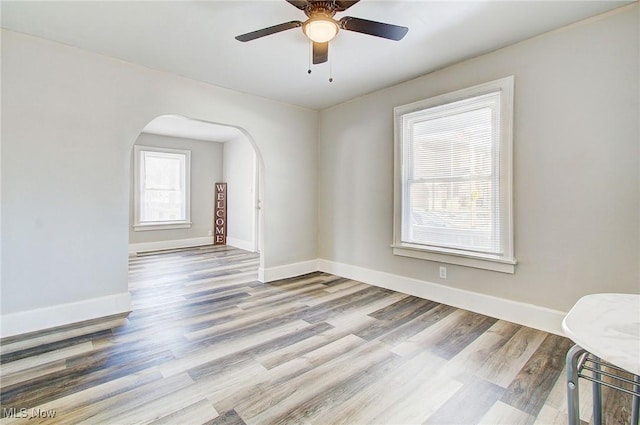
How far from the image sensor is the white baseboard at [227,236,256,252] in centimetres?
643

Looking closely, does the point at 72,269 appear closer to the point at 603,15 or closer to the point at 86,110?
the point at 86,110

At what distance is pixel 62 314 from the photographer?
107 inches

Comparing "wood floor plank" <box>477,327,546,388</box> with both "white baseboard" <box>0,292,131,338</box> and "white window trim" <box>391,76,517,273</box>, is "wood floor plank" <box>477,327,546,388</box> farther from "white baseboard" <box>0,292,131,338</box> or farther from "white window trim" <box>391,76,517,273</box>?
"white baseboard" <box>0,292,131,338</box>

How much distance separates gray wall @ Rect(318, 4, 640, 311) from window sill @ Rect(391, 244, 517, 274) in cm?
8

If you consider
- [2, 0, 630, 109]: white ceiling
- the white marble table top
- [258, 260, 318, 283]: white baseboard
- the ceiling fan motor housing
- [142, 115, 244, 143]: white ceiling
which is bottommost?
[258, 260, 318, 283]: white baseboard

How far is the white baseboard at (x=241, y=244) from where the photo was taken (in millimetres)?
6426

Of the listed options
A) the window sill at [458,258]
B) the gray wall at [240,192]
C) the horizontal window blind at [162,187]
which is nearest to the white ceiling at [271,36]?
the window sill at [458,258]

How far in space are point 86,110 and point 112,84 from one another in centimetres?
36

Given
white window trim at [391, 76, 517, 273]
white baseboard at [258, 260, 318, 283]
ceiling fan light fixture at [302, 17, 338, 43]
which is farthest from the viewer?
white baseboard at [258, 260, 318, 283]

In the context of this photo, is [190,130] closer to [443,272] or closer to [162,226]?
[162,226]

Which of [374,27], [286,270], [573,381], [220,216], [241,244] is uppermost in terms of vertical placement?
[374,27]

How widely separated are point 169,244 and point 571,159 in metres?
6.96

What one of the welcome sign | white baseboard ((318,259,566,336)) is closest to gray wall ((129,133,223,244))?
the welcome sign

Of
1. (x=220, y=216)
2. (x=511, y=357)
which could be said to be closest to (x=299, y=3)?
(x=511, y=357)
